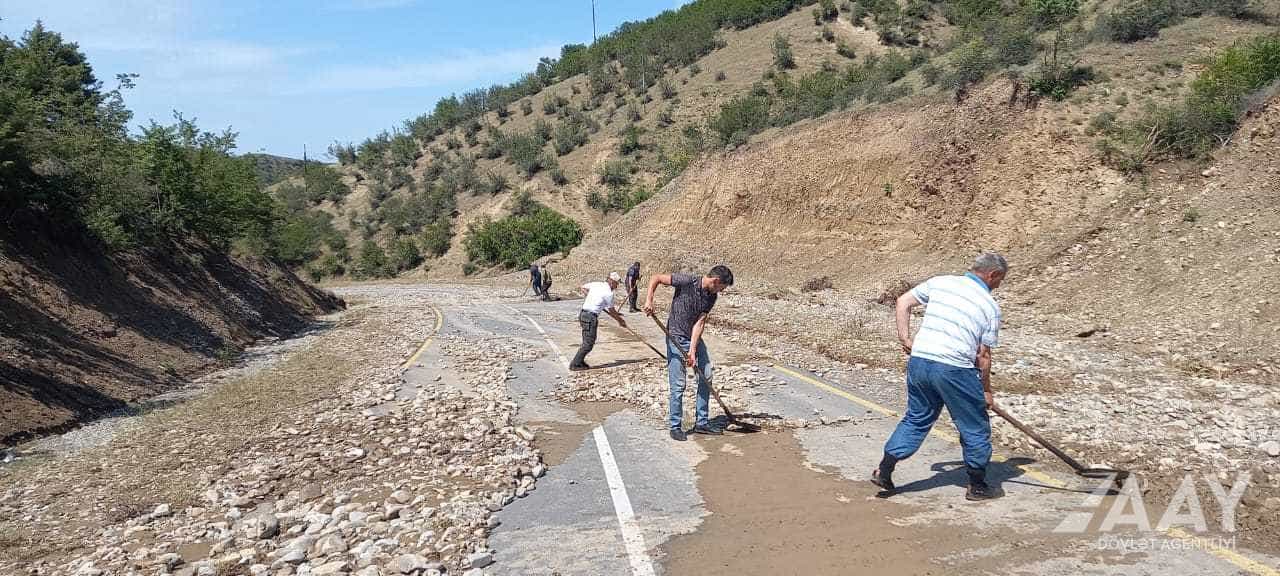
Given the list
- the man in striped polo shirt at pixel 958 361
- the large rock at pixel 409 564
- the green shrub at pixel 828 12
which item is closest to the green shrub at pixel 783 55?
the green shrub at pixel 828 12

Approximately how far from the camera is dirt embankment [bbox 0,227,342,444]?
33.1 ft

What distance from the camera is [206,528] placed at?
5871 millimetres

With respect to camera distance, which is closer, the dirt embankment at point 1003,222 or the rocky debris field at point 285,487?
the rocky debris field at point 285,487

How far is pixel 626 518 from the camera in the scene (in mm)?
5660

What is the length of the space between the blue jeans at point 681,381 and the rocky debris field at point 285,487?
1453 mm

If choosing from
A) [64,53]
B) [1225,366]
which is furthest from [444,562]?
[64,53]

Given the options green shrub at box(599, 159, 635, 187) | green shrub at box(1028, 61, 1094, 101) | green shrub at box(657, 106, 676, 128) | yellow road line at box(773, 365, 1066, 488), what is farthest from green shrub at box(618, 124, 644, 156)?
yellow road line at box(773, 365, 1066, 488)

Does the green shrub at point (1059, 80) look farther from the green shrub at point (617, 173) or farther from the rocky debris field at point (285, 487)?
the green shrub at point (617, 173)

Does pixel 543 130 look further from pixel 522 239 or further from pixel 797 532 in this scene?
pixel 797 532

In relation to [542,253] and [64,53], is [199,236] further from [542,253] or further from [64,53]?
[542,253]

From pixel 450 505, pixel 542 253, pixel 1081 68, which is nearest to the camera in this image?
pixel 450 505

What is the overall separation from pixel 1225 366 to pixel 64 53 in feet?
136

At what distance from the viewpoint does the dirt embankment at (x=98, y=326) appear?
1010cm

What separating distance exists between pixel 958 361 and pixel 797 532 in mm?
1611
